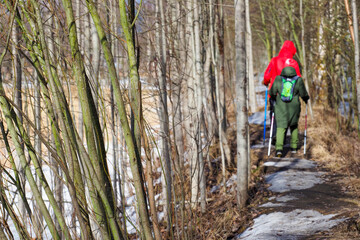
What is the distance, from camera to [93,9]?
2.22m

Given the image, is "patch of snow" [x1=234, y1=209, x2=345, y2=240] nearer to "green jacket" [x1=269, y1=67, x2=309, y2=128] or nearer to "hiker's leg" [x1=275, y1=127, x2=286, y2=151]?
"hiker's leg" [x1=275, y1=127, x2=286, y2=151]

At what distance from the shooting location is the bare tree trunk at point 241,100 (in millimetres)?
5457

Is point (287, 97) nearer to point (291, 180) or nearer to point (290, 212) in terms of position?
point (291, 180)

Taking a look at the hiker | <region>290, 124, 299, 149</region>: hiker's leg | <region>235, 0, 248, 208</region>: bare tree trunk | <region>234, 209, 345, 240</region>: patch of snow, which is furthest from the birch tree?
<region>290, 124, 299, 149</region>: hiker's leg

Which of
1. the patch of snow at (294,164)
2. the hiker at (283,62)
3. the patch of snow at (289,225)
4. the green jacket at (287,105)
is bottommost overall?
the patch of snow at (289,225)

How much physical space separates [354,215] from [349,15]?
11.2 feet

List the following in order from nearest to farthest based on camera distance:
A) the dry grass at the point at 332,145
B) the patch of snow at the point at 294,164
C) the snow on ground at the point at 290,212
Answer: the snow on ground at the point at 290,212, the dry grass at the point at 332,145, the patch of snow at the point at 294,164

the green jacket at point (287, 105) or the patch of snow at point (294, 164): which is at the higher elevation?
the green jacket at point (287, 105)

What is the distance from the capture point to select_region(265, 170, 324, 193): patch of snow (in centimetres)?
627

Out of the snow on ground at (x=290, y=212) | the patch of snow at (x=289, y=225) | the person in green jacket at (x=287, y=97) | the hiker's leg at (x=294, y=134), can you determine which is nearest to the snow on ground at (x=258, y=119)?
the hiker's leg at (x=294, y=134)

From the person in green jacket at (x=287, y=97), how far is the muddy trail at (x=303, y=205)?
761mm

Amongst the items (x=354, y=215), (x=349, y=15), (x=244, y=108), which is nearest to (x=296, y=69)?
(x=349, y=15)

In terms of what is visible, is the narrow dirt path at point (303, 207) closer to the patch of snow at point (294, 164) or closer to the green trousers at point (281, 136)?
the patch of snow at point (294, 164)

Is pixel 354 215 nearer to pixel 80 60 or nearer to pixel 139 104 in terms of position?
pixel 139 104
